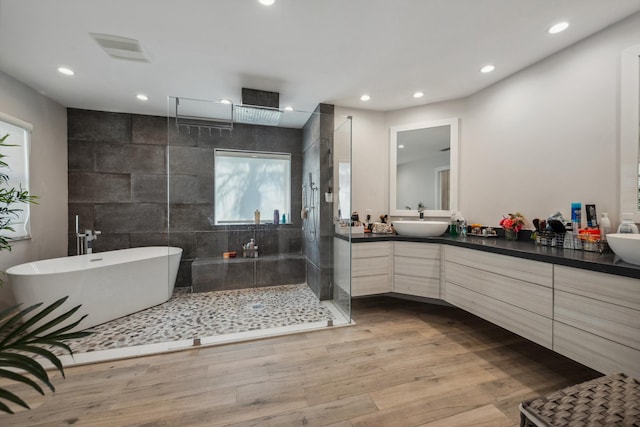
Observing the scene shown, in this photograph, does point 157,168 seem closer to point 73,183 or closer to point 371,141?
point 73,183

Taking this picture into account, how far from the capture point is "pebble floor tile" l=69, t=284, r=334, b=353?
2434 mm

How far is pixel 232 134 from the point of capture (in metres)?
2.85

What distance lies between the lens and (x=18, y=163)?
2.79 m

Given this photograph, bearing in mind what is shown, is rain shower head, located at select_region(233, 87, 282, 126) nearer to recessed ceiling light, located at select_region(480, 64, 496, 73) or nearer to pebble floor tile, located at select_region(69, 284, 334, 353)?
pebble floor tile, located at select_region(69, 284, 334, 353)

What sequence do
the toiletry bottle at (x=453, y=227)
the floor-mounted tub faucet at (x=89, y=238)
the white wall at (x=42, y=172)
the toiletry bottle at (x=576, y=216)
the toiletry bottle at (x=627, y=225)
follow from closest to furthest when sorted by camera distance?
the toiletry bottle at (x=627, y=225) → the toiletry bottle at (x=576, y=216) → the white wall at (x=42, y=172) → the toiletry bottle at (x=453, y=227) → the floor-mounted tub faucet at (x=89, y=238)

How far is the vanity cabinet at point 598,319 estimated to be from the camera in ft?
4.66

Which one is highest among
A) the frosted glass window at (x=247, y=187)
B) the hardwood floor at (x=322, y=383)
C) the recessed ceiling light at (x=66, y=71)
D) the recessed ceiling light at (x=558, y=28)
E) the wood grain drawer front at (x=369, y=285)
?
the recessed ceiling light at (x=66, y=71)

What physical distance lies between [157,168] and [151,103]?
897mm

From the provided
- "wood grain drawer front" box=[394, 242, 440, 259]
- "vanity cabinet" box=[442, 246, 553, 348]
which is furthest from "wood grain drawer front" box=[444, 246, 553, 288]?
"wood grain drawer front" box=[394, 242, 440, 259]

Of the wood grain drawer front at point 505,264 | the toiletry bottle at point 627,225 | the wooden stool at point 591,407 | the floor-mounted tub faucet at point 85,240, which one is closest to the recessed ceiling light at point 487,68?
the toiletry bottle at point 627,225

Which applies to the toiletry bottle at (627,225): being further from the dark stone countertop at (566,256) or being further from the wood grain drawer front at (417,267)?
the wood grain drawer front at (417,267)

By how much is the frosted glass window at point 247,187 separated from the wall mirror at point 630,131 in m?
2.78

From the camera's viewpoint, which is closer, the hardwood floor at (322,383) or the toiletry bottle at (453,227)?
the hardwood floor at (322,383)

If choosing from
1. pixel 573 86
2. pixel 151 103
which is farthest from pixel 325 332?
pixel 151 103
